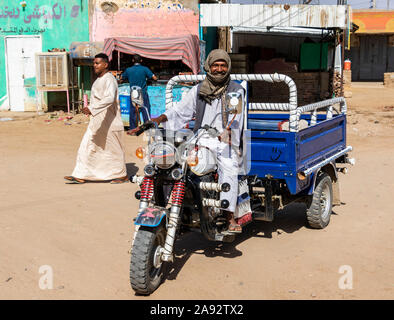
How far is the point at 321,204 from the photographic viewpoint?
562 centimetres

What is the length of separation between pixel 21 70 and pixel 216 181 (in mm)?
12343

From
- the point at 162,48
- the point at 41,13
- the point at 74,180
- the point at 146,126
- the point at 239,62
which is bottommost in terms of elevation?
the point at 74,180

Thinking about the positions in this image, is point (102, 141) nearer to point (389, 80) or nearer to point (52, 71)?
point (52, 71)

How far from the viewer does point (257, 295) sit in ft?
12.5

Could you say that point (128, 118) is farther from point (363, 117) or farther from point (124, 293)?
point (124, 293)

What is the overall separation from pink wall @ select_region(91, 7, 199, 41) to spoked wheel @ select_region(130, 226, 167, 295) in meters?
11.4

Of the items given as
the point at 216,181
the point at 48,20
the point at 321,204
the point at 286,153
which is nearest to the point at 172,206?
the point at 216,181

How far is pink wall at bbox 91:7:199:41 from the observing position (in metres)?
14.5

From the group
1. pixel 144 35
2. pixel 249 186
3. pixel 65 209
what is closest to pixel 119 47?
pixel 144 35

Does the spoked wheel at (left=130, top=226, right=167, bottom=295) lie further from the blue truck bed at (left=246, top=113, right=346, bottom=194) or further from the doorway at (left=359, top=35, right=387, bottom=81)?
the doorway at (left=359, top=35, right=387, bottom=81)

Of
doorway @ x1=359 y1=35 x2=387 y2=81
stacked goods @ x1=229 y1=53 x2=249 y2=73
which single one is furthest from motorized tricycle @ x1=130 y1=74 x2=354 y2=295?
doorway @ x1=359 y1=35 x2=387 y2=81

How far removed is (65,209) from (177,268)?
2.14 meters
